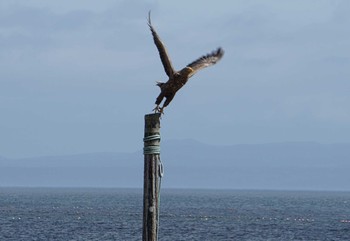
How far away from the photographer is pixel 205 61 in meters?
18.5

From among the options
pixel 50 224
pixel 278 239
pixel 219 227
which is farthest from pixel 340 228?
pixel 50 224

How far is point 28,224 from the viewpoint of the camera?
9425 cm

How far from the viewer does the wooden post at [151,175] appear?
17000mm

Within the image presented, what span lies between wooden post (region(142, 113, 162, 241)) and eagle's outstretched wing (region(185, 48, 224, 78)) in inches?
55.1

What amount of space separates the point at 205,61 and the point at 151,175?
8.46ft

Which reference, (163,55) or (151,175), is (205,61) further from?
(151,175)

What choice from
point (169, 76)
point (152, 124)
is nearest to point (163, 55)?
point (169, 76)

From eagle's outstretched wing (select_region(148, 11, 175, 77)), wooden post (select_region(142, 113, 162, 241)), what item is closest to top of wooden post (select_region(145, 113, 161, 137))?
wooden post (select_region(142, 113, 162, 241))

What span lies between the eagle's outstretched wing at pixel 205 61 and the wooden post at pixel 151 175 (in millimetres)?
1400

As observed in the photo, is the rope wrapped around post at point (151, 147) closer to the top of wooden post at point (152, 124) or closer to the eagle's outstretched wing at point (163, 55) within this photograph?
the top of wooden post at point (152, 124)

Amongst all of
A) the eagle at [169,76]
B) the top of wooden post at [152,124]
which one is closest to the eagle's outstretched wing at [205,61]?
the eagle at [169,76]

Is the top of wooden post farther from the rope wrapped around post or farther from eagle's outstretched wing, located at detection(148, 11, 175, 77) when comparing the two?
eagle's outstretched wing, located at detection(148, 11, 175, 77)

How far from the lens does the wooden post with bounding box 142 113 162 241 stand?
1700 centimetres

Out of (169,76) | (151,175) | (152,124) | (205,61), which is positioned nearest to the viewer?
(152,124)
